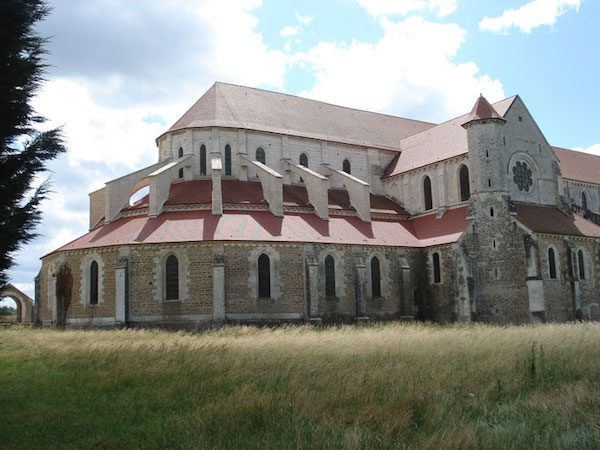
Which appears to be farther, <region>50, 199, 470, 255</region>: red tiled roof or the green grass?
<region>50, 199, 470, 255</region>: red tiled roof

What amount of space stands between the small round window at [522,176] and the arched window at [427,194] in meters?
5.89

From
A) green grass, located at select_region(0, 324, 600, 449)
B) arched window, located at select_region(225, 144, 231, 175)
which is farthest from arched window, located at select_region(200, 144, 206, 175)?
green grass, located at select_region(0, 324, 600, 449)

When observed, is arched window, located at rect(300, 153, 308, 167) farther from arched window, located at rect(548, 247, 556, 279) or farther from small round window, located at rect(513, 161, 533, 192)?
arched window, located at rect(548, 247, 556, 279)

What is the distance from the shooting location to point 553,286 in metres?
36.1

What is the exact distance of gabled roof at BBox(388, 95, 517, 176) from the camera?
4095 cm

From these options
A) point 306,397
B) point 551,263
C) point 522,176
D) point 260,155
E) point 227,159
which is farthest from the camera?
point 260,155

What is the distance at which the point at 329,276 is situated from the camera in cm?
3528

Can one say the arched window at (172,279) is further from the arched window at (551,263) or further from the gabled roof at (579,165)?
the gabled roof at (579,165)

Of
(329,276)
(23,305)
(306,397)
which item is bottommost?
(306,397)

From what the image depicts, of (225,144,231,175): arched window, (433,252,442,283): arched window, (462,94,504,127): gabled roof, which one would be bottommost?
(433,252,442,283): arched window

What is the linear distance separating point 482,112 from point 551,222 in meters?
8.01

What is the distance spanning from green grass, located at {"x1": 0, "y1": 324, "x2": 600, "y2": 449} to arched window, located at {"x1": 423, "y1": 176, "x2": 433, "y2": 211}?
81.5 feet

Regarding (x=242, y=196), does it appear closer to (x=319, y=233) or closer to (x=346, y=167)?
(x=319, y=233)

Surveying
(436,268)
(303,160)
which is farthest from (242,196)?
(436,268)
